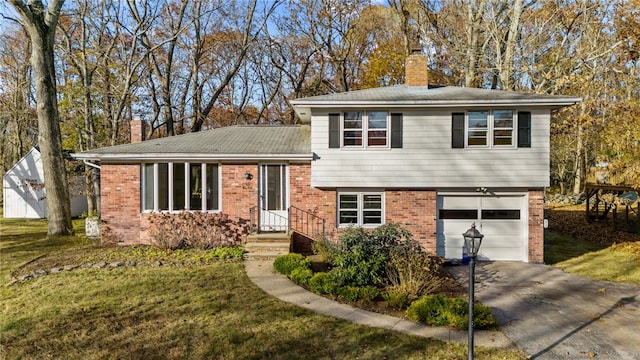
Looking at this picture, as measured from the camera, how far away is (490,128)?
11.5 metres

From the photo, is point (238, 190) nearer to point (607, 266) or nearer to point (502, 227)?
point (502, 227)

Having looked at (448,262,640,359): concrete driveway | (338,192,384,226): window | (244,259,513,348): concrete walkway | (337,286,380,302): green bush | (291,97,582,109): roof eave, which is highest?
(291,97,582,109): roof eave

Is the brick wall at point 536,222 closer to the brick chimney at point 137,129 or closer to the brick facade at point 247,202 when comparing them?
the brick facade at point 247,202

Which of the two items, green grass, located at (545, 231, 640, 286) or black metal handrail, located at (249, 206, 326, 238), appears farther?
black metal handrail, located at (249, 206, 326, 238)

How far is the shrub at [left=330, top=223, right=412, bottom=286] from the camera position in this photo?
27.0 feet

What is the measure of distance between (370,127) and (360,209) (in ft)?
8.64

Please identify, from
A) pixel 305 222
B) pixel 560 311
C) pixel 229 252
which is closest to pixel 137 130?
pixel 229 252

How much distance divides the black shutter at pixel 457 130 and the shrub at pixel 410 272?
4.21 m

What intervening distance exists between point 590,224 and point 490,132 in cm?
1124

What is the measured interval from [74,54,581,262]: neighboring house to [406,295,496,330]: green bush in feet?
17.3

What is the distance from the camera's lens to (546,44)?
1939cm

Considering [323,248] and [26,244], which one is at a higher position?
[323,248]

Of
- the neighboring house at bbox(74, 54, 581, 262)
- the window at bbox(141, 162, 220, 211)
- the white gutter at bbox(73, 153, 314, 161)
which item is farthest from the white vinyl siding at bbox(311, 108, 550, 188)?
the window at bbox(141, 162, 220, 211)

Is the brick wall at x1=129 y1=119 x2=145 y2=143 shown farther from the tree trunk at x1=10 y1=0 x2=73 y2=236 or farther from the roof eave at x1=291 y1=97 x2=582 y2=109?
the roof eave at x1=291 y1=97 x2=582 y2=109
